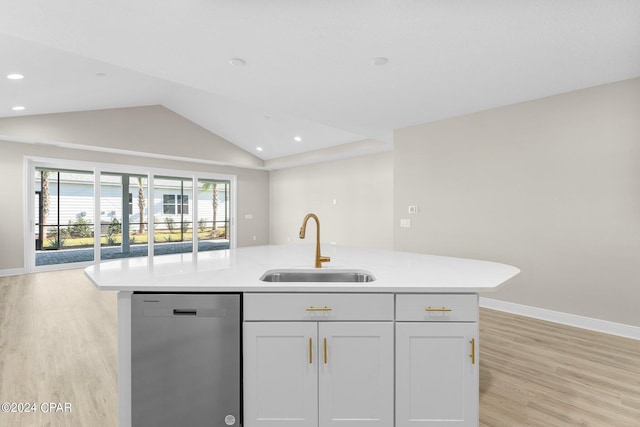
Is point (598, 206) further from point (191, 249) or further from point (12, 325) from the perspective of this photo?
point (191, 249)

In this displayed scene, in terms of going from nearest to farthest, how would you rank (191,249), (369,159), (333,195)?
(369,159), (333,195), (191,249)

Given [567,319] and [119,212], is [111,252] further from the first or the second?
[567,319]

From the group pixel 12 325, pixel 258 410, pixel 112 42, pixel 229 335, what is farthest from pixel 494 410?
pixel 12 325

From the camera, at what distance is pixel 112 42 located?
2338mm

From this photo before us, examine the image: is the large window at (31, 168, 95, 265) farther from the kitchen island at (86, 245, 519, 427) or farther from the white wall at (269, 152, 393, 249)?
the kitchen island at (86, 245, 519, 427)

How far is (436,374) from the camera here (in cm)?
141

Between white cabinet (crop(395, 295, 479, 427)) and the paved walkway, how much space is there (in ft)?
22.9

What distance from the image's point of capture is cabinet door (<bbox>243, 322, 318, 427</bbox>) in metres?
1.42

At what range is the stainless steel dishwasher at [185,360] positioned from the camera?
4.61 ft

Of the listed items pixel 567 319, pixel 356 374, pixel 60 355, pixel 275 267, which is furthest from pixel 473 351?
pixel 60 355

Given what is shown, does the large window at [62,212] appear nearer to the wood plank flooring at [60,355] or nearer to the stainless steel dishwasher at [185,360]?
the wood plank flooring at [60,355]

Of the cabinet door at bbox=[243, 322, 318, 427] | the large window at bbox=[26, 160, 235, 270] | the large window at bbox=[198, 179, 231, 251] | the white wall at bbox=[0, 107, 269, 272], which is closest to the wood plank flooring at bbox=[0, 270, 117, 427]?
the cabinet door at bbox=[243, 322, 318, 427]

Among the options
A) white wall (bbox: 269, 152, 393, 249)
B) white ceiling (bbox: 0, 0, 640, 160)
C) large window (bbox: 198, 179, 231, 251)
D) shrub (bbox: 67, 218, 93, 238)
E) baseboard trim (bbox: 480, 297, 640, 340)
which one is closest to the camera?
white ceiling (bbox: 0, 0, 640, 160)

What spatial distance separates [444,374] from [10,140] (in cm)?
727
